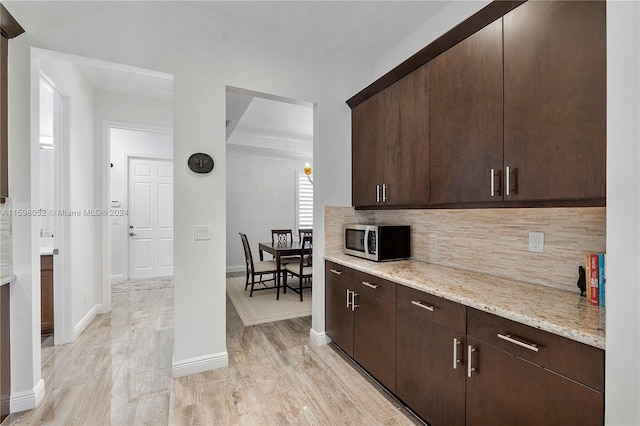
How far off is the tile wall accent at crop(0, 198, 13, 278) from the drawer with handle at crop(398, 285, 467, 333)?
96.3 inches

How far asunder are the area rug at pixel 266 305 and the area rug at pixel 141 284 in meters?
1.20

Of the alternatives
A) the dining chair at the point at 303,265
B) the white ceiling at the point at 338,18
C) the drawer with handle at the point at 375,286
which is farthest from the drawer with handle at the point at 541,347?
the dining chair at the point at 303,265

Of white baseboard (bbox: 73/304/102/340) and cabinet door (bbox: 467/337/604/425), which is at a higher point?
cabinet door (bbox: 467/337/604/425)

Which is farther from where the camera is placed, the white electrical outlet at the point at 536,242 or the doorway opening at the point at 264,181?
the doorway opening at the point at 264,181

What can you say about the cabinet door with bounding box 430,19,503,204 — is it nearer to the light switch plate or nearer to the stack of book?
the stack of book

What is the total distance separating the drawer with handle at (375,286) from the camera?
197 centimetres

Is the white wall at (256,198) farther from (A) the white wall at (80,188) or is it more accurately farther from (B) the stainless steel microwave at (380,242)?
(B) the stainless steel microwave at (380,242)

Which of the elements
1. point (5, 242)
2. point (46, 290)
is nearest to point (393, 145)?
point (5, 242)

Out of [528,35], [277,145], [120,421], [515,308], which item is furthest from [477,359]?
[277,145]

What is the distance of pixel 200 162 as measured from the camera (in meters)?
2.26

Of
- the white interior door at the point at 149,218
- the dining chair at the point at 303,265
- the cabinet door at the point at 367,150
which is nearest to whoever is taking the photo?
the cabinet door at the point at 367,150

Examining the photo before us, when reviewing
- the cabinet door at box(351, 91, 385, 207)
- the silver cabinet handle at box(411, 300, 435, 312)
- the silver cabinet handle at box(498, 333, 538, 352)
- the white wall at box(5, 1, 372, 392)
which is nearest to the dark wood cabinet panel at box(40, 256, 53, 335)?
the white wall at box(5, 1, 372, 392)

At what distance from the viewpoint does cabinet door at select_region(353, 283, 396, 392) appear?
1966 millimetres

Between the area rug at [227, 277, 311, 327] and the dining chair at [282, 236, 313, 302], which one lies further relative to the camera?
the dining chair at [282, 236, 313, 302]
